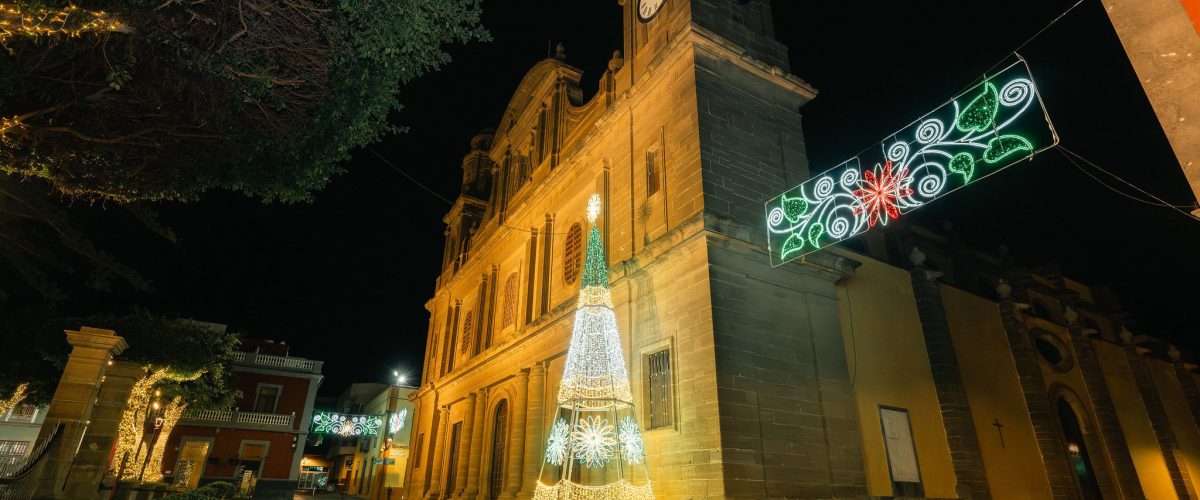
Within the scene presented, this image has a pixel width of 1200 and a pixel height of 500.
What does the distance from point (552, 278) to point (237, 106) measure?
31.7 feet

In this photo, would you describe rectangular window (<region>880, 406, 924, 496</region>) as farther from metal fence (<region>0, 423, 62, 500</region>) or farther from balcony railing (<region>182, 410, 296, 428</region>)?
balcony railing (<region>182, 410, 296, 428</region>)

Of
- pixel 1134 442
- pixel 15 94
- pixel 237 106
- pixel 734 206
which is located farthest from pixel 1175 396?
pixel 15 94

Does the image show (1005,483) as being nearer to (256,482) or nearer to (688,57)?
(688,57)

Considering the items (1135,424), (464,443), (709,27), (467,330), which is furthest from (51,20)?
(1135,424)

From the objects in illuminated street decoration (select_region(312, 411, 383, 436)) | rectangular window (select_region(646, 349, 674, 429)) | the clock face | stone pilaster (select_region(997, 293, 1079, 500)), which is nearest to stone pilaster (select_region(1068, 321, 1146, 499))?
stone pilaster (select_region(997, 293, 1079, 500))

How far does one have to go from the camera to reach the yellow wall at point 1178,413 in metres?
19.5

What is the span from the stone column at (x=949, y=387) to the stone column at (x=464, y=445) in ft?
43.1

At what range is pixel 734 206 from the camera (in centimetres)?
1072

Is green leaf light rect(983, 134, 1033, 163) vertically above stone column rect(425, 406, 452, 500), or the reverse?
green leaf light rect(983, 134, 1033, 163)

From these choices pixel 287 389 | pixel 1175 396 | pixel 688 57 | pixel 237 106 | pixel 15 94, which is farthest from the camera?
pixel 287 389

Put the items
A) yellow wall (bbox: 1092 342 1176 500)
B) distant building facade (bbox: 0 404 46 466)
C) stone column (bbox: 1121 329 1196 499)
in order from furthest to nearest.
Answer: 1. distant building facade (bbox: 0 404 46 466)
2. stone column (bbox: 1121 329 1196 499)
3. yellow wall (bbox: 1092 342 1176 500)

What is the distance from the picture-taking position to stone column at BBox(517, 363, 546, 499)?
13959 millimetres

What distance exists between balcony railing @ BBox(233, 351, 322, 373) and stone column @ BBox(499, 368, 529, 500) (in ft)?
67.4

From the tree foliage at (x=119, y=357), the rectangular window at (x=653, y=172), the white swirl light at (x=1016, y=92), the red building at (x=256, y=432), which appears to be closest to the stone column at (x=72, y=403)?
the tree foliage at (x=119, y=357)
